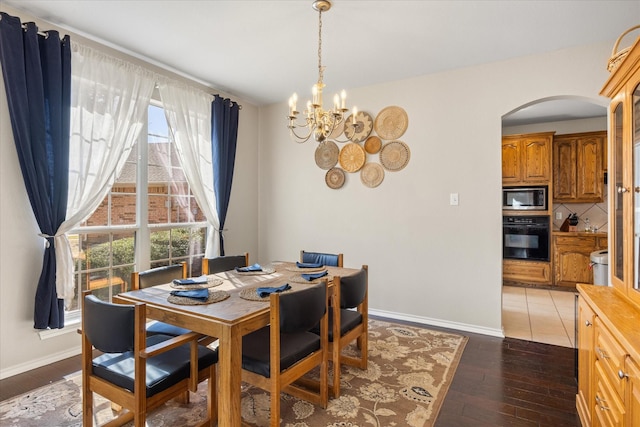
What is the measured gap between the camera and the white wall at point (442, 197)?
10.7 feet

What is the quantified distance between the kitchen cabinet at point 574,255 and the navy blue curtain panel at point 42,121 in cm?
636

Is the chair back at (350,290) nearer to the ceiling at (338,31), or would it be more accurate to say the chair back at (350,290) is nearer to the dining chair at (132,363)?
the dining chair at (132,363)

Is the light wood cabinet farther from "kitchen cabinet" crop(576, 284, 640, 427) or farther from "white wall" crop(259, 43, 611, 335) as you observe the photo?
"kitchen cabinet" crop(576, 284, 640, 427)

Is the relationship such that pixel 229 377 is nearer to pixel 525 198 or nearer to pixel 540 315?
pixel 540 315

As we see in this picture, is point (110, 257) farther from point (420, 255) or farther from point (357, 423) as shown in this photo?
point (420, 255)

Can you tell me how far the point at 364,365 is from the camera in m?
2.57

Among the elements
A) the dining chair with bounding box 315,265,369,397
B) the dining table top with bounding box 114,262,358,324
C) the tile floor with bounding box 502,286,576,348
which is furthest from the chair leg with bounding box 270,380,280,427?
the tile floor with bounding box 502,286,576,348

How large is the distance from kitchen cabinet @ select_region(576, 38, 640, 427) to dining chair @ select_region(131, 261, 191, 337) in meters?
2.24

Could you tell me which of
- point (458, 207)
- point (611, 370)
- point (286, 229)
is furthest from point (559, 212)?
point (611, 370)

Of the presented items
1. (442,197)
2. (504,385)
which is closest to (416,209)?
(442,197)

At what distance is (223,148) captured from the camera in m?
4.09

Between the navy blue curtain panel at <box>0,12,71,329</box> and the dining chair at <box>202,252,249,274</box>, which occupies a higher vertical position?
the navy blue curtain panel at <box>0,12,71,329</box>

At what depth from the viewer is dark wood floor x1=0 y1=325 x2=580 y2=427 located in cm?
201

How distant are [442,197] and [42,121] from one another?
11.9 ft
